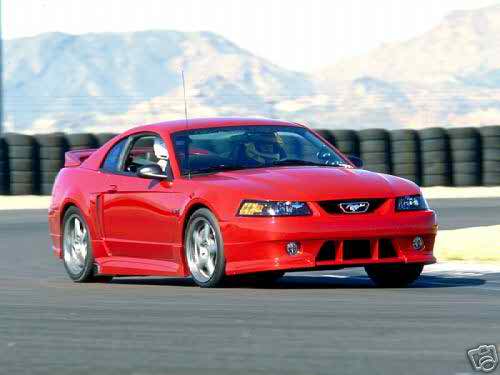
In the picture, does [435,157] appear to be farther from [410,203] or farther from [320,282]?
[410,203]

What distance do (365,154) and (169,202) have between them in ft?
53.7

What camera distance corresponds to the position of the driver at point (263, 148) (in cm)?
1115

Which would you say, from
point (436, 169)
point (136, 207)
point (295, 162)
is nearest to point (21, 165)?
point (436, 169)

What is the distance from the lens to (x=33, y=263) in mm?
14492

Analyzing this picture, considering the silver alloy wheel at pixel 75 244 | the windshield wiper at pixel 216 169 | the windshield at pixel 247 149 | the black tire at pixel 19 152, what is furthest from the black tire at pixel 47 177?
the windshield wiper at pixel 216 169

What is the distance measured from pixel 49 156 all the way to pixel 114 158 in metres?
14.1

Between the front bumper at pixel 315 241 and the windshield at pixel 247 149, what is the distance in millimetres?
949

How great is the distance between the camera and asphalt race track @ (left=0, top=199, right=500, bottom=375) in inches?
261

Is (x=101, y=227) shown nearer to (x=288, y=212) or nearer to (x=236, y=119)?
(x=236, y=119)

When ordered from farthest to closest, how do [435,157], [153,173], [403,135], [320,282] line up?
[435,157] < [403,135] < [320,282] < [153,173]

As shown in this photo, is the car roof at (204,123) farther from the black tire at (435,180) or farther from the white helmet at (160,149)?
the black tire at (435,180)

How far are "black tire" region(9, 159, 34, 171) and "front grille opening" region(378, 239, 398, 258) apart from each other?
16.5 m

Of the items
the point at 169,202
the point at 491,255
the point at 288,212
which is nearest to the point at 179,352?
the point at 288,212

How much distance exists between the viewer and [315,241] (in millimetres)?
10055
